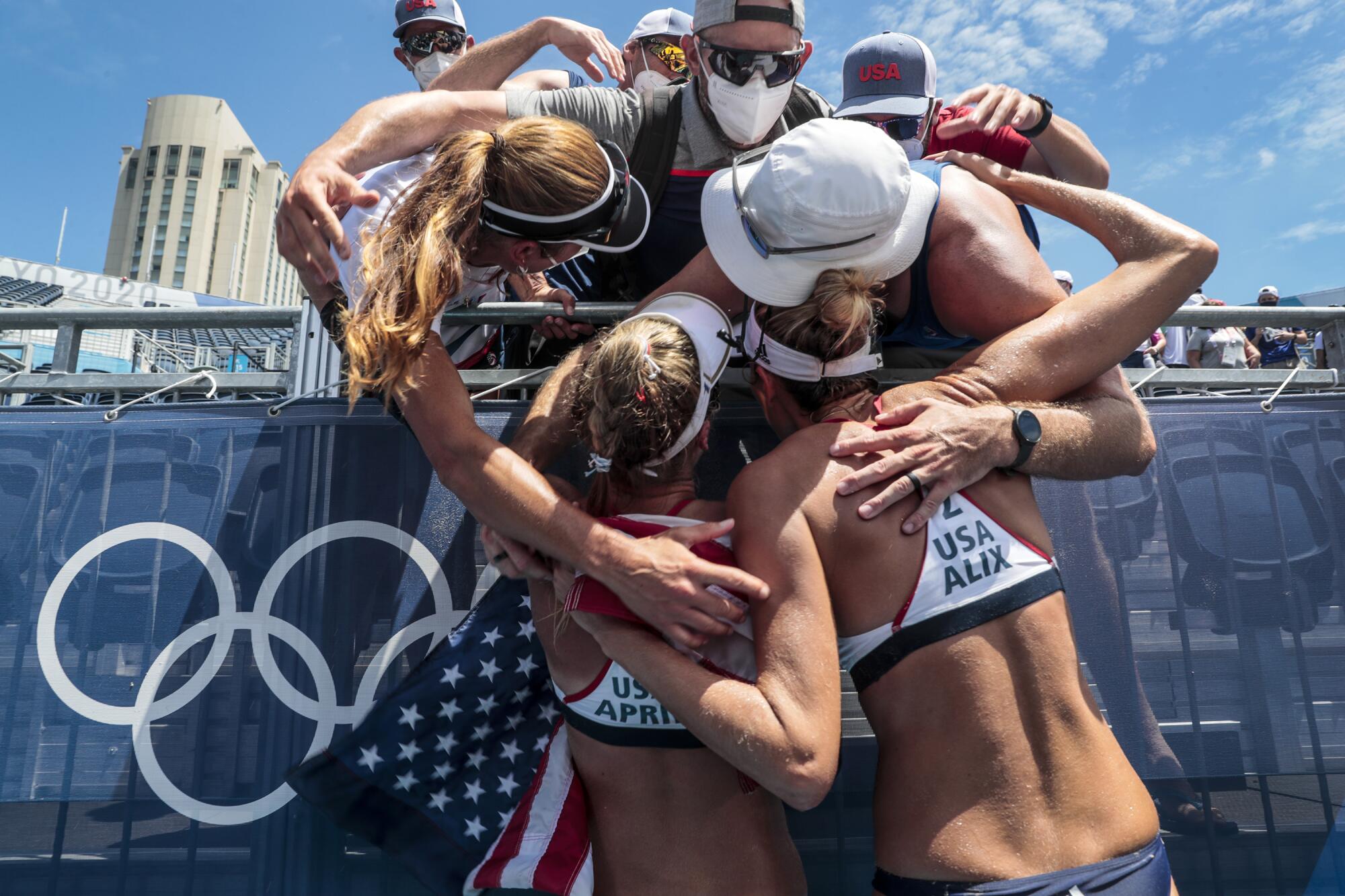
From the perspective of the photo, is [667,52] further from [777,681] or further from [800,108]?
[777,681]

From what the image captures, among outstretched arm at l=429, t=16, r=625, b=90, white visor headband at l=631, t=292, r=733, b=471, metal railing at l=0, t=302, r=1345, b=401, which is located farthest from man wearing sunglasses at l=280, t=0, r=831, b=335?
white visor headband at l=631, t=292, r=733, b=471

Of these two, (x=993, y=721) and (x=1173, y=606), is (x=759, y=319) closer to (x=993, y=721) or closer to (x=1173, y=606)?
(x=993, y=721)

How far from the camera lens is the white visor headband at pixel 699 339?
215cm

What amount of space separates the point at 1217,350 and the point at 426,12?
887 centimetres

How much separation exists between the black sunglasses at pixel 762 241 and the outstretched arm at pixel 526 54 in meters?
1.86

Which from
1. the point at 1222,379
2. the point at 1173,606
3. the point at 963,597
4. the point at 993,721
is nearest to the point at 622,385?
the point at 963,597

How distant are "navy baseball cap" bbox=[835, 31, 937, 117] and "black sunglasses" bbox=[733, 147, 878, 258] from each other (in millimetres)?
1110

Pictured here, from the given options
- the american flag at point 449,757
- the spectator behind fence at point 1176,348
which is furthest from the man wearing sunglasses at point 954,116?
the spectator behind fence at point 1176,348

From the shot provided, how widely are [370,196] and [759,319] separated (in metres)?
1.28

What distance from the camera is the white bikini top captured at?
195 cm

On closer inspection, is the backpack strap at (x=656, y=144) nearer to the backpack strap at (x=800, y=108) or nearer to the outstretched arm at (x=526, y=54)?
the backpack strap at (x=800, y=108)

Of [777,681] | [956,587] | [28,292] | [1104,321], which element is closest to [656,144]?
[1104,321]

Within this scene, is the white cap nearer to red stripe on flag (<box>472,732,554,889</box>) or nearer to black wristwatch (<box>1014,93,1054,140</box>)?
black wristwatch (<box>1014,93,1054,140</box>)

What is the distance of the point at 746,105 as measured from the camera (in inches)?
119
